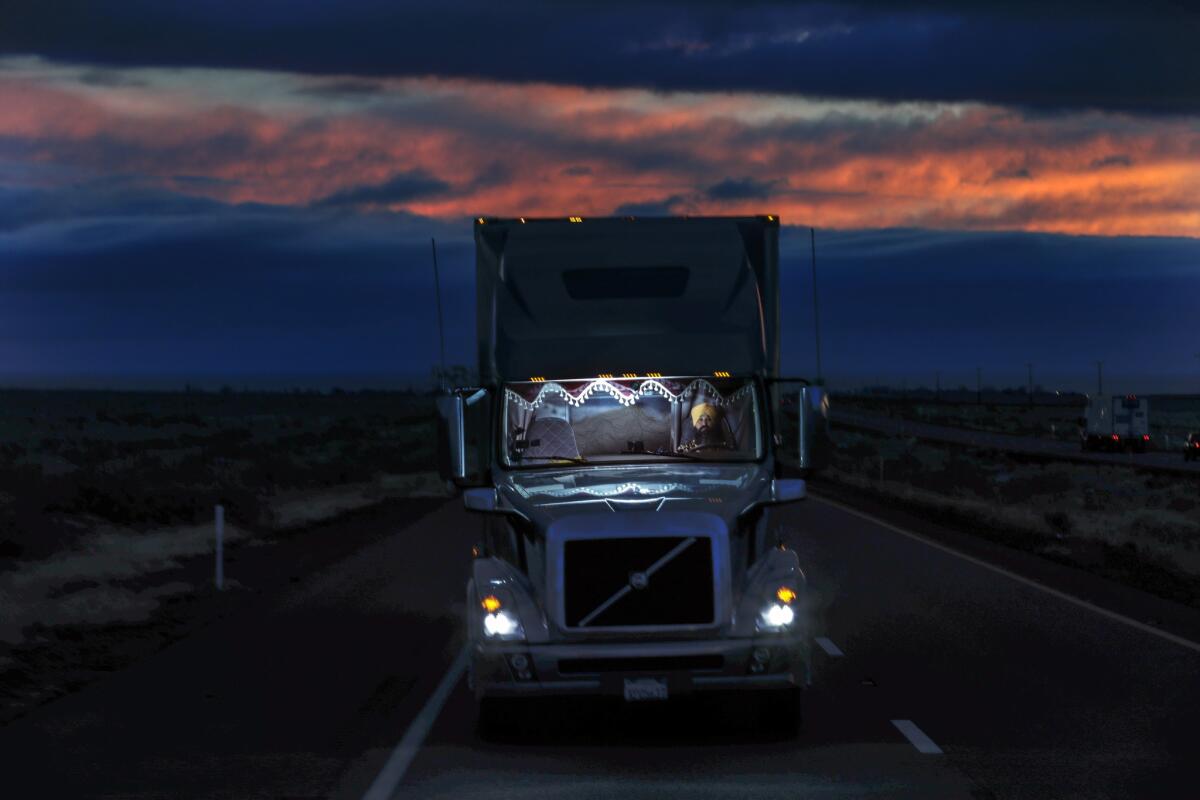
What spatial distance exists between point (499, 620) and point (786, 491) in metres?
2.27

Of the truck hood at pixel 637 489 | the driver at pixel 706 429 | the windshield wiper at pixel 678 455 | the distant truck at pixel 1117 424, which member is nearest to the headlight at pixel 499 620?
the truck hood at pixel 637 489

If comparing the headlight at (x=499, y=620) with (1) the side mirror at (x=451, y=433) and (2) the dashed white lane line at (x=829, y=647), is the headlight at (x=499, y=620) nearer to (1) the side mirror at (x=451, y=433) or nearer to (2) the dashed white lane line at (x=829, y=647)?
(1) the side mirror at (x=451, y=433)

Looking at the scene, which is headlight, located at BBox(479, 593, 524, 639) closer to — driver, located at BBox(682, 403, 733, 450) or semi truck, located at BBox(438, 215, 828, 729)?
semi truck, located at BBox(438, 215, 828, 729)

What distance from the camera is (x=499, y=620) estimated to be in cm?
1086

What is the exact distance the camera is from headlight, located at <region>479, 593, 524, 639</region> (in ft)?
35.4

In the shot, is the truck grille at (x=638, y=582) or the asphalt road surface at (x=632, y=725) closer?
the asphalt road surface at (x=632, y=725)

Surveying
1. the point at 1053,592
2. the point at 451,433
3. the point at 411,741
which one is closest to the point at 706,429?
the point at 451,433

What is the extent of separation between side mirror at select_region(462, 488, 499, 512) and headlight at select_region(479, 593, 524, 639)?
2.62ft

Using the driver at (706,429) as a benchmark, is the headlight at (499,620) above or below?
below

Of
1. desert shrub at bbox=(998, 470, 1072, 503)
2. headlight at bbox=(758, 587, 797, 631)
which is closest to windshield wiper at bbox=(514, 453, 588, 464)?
headlight at bbox=(758, 587, 797, 631)

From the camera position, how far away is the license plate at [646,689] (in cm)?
1066

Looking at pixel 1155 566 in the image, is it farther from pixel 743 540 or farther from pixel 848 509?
pixel 743 540

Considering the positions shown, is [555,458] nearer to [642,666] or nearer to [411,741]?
[642,666]

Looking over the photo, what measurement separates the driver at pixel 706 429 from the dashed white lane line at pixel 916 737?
8.06ft
